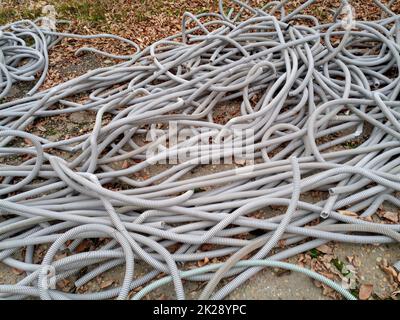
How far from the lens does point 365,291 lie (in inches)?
60.2

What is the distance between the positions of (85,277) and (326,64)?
2141 millimetres

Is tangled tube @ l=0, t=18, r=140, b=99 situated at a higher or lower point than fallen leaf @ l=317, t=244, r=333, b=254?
lower

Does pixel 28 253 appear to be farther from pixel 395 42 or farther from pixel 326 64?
pixel 395 42

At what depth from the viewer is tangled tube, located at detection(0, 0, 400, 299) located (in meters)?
1.60

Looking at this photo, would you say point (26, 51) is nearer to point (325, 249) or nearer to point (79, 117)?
point (79, 117)

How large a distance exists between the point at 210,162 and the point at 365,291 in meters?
1.03

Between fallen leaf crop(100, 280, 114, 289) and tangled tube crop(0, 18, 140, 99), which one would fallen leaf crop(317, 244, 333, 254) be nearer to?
fallen leaf crop(100, 280, 114, 289)

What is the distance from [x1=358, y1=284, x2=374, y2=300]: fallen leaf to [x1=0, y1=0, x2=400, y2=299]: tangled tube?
6.8 inches

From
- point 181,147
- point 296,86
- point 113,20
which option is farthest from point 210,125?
point 113,20

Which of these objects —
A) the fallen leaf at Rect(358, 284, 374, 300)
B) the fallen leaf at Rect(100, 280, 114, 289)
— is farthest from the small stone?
the fallen leaf at Rect(358, 284, 374, 300)

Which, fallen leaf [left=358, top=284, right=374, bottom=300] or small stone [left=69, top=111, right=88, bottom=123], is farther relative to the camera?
small stone [left=69, top=111, right=88, bottom=123]

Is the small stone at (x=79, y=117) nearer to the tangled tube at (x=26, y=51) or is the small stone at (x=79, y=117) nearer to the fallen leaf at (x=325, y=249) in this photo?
the tangled tube at (x=26, y=51)

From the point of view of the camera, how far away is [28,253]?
168 cm

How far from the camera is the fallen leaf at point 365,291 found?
151 centimetres
